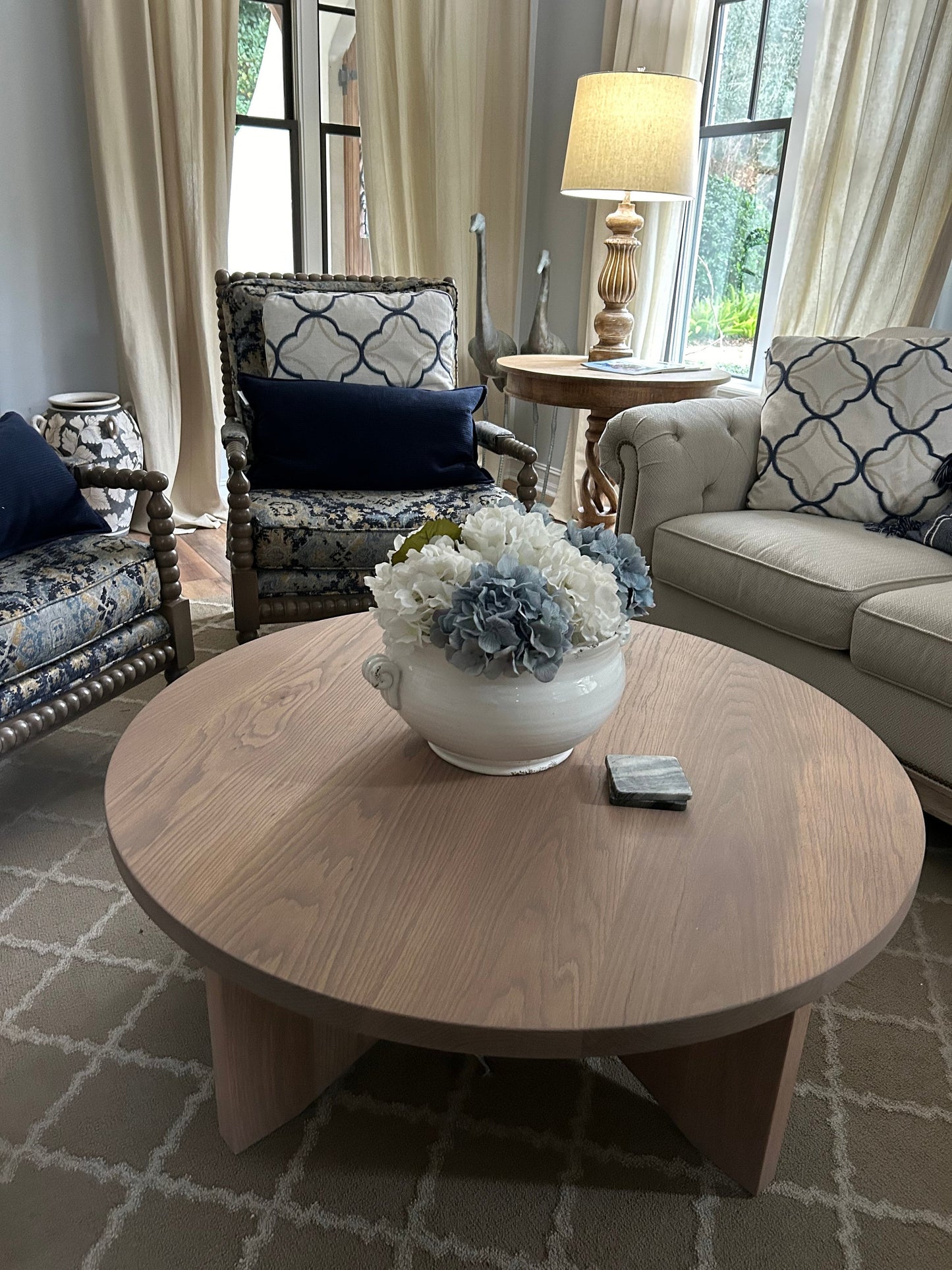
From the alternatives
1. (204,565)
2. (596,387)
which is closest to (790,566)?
(596,387)

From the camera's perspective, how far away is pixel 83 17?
3.16 m

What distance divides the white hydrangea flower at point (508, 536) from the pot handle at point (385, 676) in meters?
0.18

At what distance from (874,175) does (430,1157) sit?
2.81 m

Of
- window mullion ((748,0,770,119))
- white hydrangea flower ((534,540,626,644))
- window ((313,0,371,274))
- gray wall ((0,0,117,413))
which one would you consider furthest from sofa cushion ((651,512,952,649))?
gray wall ((0,0,117,413))

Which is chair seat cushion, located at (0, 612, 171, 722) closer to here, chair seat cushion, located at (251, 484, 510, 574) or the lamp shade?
chair seat cushion, located at (251, 484, 510, 574)

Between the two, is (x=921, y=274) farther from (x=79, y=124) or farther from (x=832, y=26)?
(x=79, y=124)

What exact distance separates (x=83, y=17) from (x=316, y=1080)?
11.3ft

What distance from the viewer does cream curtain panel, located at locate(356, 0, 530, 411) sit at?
146 inches

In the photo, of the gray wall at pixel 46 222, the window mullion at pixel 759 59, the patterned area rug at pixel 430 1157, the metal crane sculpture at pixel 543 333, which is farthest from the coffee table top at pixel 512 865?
the window mullion at pixel 759 59

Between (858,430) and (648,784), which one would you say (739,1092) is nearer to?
(648,784)

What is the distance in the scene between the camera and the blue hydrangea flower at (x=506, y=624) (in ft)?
3.50

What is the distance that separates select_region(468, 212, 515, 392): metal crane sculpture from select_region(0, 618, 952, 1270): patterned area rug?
2.65 m

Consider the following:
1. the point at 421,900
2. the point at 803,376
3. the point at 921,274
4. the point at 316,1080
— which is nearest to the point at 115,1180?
the point at 316,1080

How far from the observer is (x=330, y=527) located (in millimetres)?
2369
